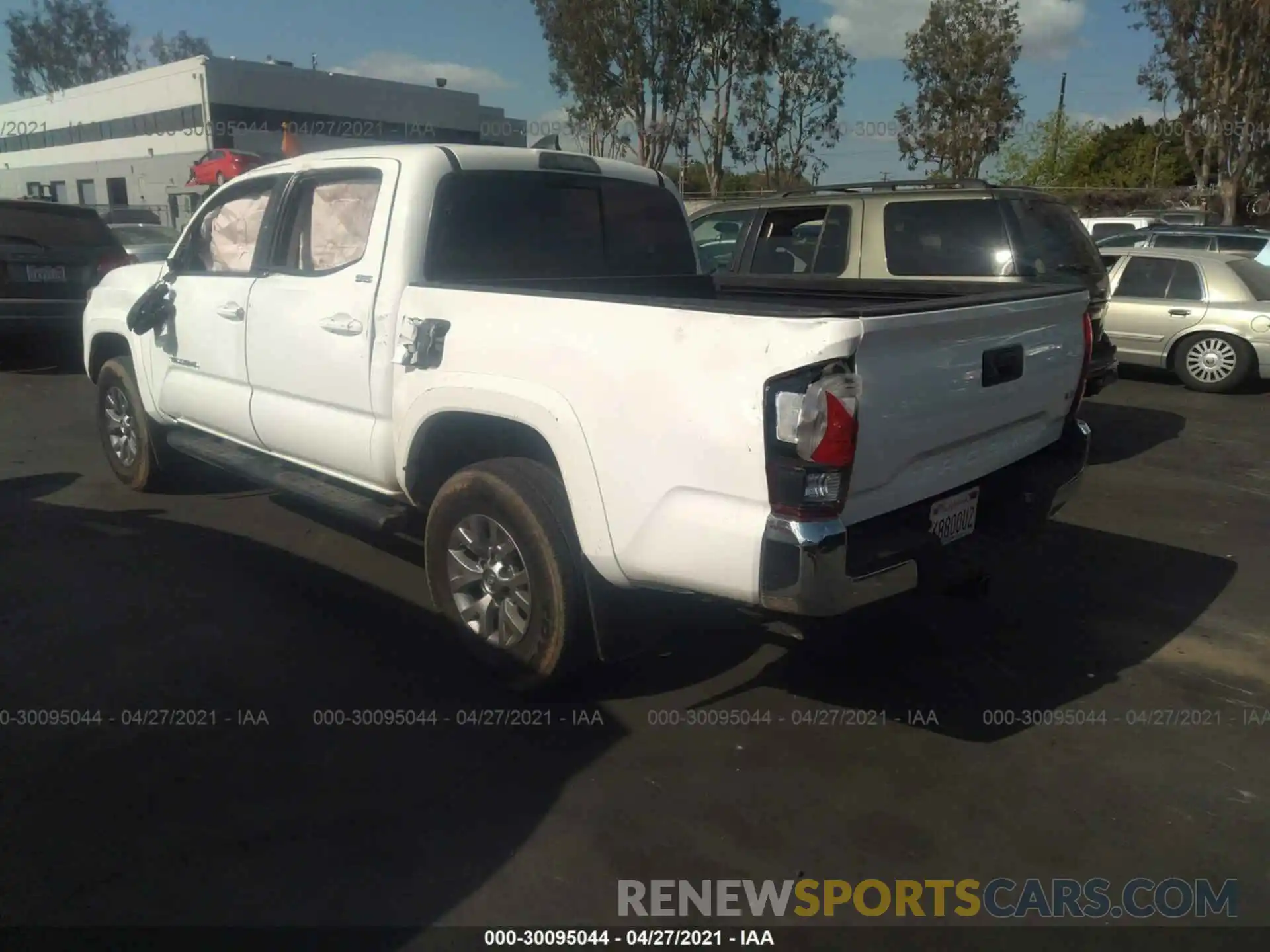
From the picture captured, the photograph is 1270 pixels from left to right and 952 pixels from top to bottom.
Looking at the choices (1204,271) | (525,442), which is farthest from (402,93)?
(525,442)

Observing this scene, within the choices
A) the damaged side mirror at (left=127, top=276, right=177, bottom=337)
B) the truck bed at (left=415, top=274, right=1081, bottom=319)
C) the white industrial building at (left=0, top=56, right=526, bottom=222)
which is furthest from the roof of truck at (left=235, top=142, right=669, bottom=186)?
the white industrial building at (left=0, top=56, right=526, bottom=222)

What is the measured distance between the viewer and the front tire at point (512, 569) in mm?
3385

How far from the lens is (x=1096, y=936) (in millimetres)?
2609

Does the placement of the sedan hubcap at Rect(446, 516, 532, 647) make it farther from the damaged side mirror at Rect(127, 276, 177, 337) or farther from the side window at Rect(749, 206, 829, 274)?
the side window at Rect(749, 206, 829, 274)

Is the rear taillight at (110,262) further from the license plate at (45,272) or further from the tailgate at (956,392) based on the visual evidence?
the tailgate at (956,392)

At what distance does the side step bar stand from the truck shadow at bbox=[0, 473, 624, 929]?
50cm

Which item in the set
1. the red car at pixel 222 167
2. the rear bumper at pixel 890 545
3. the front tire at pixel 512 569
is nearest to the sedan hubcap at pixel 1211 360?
the rear bumper at pixel 890 545

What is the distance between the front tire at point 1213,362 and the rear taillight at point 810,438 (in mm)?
9191

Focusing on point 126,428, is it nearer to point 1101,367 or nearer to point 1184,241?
point 1101,367

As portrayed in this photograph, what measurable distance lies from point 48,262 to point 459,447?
27.4 feet

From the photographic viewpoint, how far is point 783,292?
5.13 m

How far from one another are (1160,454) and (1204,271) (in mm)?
3746

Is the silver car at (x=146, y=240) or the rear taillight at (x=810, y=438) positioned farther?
the silver car at (x=146, y=240)

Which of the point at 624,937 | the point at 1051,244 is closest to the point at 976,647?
the point at 624,937
